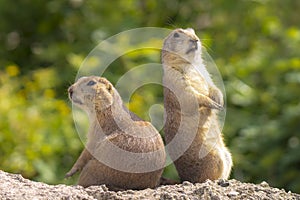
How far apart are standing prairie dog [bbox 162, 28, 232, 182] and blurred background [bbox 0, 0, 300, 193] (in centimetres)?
260

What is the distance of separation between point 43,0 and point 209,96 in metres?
6.58

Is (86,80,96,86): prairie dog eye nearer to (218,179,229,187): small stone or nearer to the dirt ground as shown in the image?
the dirt ground

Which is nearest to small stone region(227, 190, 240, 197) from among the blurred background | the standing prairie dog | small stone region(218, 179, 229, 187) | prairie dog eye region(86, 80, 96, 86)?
small stone region(218, 179, 229, 187)

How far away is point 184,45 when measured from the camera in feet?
22.0

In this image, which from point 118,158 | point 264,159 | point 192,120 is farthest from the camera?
point 264,159

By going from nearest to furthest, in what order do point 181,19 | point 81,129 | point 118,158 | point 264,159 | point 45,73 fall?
point 118,158
point 81,129
point 264,159
point 45,73
point 181,19

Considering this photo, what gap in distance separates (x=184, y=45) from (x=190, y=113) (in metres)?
0.57

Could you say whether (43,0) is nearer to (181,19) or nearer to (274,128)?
(181,19)

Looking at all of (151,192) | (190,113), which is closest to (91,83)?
(190,113)

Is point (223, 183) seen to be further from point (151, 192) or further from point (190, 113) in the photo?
point (190, 113)

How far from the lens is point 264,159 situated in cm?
1043

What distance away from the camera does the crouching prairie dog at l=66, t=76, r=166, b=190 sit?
620 cm

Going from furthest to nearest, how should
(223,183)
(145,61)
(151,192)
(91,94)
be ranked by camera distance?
(145,61)
(91,94)
(223,183)
(151,192)

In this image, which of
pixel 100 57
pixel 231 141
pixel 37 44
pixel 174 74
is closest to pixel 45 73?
pixel 100 57
